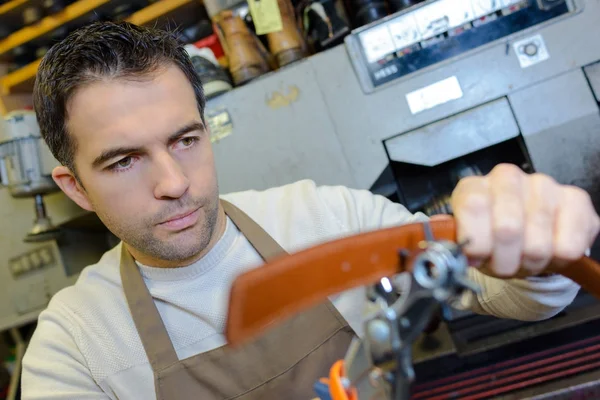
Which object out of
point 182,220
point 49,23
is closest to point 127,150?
point 182,220

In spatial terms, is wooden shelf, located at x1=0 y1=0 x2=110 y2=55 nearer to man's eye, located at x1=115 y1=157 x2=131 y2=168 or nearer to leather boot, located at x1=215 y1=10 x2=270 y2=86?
leather boot, located at x1=215 y1=10 x2=270 y2=86

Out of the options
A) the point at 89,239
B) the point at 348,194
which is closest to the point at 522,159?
the point at 348,194

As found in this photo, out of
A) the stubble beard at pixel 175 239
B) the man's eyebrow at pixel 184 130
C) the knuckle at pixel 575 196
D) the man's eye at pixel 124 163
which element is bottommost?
the knuckle at pixel 575 196

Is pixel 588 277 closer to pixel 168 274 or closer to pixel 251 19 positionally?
pixel 168 274

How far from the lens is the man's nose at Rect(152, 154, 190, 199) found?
0.83 m

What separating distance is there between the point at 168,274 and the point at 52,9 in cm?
115

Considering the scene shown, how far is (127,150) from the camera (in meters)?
0.83

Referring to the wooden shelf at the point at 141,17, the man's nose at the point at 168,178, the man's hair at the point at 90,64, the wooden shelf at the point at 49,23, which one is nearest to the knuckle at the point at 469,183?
the man's nose at the point at 168,178

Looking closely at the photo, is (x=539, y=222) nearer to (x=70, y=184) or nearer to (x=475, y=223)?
(x=475, y=223)

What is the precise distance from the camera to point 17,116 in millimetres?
1609

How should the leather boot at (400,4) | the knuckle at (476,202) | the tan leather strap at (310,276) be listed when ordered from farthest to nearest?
the leather boot at (400,4) < the knuckle at (476,202) < the tan leather strap at (310,276)

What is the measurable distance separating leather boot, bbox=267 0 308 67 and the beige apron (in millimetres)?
774

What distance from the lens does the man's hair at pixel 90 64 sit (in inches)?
34.6

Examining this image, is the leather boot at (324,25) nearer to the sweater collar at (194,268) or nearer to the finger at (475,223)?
the sweater collar at (194,268)
